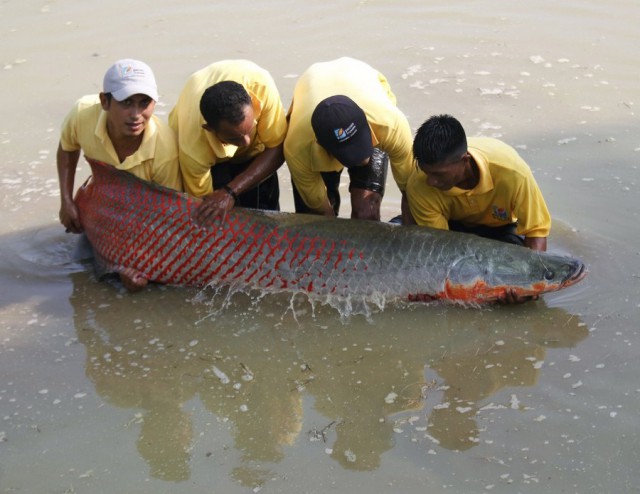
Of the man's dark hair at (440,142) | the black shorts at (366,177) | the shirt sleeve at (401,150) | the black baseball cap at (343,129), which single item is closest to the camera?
the man's dark hair at (440,142)

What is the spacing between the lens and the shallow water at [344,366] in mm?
3561

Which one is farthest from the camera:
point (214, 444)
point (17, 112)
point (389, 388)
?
point (17, 112)

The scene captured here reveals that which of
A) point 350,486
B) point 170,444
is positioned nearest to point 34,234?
point 170,444

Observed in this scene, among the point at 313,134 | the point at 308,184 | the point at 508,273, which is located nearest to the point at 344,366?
the point at 508,273

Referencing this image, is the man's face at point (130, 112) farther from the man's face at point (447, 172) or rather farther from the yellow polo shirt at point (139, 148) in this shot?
the man's face at point (447, 172)

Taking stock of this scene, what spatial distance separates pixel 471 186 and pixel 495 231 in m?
0.52

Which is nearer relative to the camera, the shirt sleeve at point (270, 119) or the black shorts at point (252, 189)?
the shirt sleeve at point (270, 119)

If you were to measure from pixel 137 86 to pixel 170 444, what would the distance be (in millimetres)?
1815

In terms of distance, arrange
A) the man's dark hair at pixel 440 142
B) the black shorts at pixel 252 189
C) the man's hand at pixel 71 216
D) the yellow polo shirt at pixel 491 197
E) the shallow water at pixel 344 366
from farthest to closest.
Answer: the man's hand at pixel 71 216
the black shorts at pixel 252 189
the yellow polo shirt at pixel 491 197
the man's dark hair at pixel 440 142
the shallow water at pixel 344 366

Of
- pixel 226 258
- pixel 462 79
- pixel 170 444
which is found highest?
pixel 462 79

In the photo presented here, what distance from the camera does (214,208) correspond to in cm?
472

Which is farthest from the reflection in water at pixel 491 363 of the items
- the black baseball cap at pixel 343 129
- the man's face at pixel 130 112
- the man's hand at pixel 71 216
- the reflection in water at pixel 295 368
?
the man's hand at pixel 71 216

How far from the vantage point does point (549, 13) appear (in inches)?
339

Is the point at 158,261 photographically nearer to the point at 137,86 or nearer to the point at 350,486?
the point at 137,86
